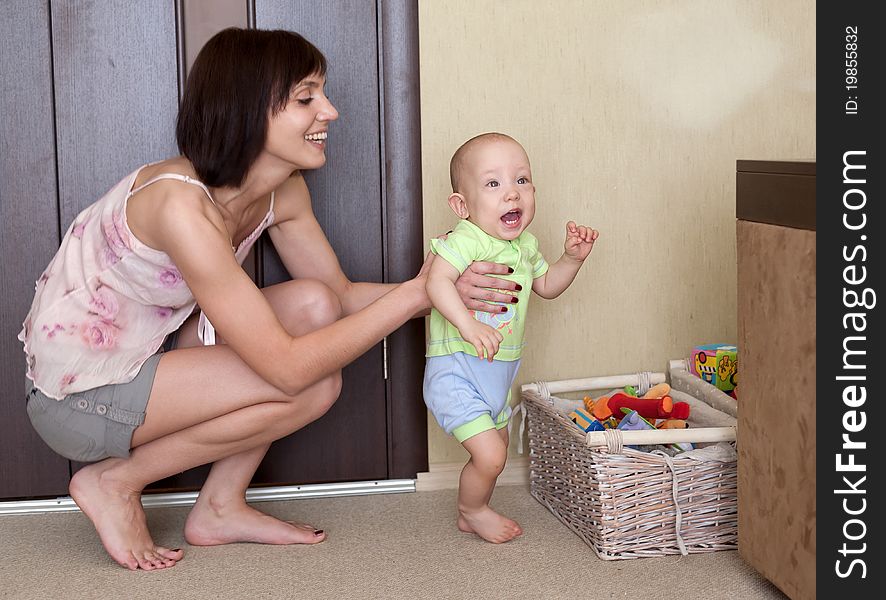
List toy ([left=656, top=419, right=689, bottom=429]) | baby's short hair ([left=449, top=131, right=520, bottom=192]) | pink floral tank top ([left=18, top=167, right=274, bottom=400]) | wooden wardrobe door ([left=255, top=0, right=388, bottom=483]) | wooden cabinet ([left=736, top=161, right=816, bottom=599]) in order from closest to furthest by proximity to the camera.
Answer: wooden cabinet ([left=736, top=161, right=816, bottom=599]), pink floral tank top ([left=18, top=167, right=274, bottom=400]), baby's short hair ([left=449, top=131, right=520, bottom=192]), toy ([left=656, top=419, right=689, bottom=429]), wooden wardrobe door ([left=255, top=0, right=388, bottom=483])

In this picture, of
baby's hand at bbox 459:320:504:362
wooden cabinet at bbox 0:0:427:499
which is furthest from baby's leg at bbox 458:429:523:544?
wooden cabinet at bbox 0:0:427:499

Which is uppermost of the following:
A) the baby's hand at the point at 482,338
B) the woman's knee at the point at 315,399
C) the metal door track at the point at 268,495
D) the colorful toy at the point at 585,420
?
the baby's hand at the point at 482,338

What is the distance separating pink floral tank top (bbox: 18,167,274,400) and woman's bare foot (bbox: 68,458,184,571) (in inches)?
7.2

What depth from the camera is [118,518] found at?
1909 millimetres

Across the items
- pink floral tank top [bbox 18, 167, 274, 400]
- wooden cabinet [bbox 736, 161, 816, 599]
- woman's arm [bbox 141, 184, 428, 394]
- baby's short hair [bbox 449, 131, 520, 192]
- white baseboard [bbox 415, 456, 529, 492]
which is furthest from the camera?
white baseboard [bbox 415, 456, 529, 492]

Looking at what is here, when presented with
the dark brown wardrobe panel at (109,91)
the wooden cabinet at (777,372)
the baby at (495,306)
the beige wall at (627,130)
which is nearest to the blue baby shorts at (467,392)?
the baby at (495,306)

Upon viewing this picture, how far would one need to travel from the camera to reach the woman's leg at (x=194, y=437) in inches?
74.4

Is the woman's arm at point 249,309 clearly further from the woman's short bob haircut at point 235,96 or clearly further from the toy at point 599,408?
the toy at point 599,408

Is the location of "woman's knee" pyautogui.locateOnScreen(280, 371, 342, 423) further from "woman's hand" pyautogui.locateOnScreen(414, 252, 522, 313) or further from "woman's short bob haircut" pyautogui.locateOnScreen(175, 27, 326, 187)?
"woman's short bob haircut" pyautogui.locateOnScreen(175, 27, 326, 187)

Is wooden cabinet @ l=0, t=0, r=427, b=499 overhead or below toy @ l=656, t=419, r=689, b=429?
overhead

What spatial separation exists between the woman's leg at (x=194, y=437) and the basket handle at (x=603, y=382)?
55 centimetres

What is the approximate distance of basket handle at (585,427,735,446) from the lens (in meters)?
1.84
